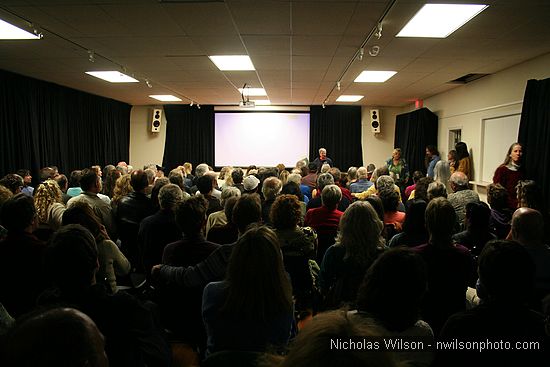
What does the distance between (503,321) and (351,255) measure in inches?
40.7

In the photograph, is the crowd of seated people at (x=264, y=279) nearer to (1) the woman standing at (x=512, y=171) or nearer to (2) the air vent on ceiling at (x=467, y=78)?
(1) the woman standing at (x=512, y=171)

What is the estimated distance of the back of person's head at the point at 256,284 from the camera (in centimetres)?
162

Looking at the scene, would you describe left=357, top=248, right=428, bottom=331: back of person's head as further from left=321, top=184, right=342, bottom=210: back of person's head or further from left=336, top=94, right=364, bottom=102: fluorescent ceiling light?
left=336, top=94, right=364, bottom=102: fluorescent ceiling light

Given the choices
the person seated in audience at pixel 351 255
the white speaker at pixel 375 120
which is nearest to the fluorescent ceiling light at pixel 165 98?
the white speaker at pixel 375 120

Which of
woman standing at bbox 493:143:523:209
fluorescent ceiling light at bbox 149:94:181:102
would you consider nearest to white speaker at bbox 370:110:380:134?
fluorescent ceiling light at bbox 149:94:181:102

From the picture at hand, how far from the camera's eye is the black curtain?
7.06m

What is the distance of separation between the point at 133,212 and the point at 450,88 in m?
7.12

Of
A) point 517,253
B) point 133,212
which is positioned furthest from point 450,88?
point 517,253

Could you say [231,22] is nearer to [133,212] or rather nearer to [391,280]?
[133,212]

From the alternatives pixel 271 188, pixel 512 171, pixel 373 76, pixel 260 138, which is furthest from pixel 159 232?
pixel 260 138

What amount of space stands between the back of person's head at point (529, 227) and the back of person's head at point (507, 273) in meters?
0.99

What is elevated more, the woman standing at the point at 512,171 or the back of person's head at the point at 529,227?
the woman standing at the point at 512,171

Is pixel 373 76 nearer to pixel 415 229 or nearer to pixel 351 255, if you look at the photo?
pixel 415 229

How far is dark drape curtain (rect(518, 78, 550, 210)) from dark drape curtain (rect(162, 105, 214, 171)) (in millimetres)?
8691
